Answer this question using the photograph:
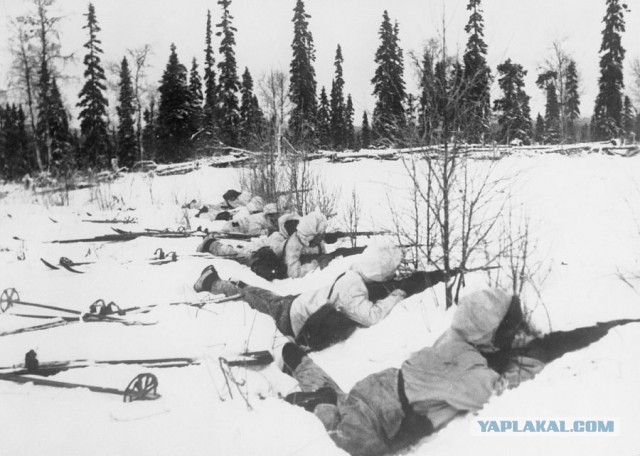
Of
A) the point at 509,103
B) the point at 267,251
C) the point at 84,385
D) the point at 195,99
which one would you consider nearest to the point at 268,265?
the point at 267,251

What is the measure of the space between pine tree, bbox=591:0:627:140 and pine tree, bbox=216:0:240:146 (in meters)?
20.1

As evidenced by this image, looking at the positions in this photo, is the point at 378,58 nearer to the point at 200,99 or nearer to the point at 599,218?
the point at 200,99

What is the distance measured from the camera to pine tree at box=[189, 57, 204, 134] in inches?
1149

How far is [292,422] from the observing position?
283 centimetres

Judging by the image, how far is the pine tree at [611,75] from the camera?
8211 millimetres

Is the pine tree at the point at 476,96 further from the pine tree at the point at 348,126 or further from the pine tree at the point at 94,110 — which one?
the pine tree at the point at 348,126

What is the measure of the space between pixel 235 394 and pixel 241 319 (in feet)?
5.58

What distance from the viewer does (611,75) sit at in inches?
500

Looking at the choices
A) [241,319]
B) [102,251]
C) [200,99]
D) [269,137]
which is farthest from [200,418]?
[200,99]

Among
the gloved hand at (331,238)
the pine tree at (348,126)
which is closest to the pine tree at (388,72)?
the pine tree at (348,126)

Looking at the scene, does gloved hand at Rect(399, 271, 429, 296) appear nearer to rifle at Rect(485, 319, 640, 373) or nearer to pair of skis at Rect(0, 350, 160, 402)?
rifle at Rect(485, 319, 640, 373)

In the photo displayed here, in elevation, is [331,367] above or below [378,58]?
below

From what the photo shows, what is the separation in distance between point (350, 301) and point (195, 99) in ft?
98.4

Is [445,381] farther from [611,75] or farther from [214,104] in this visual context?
[214,104]
